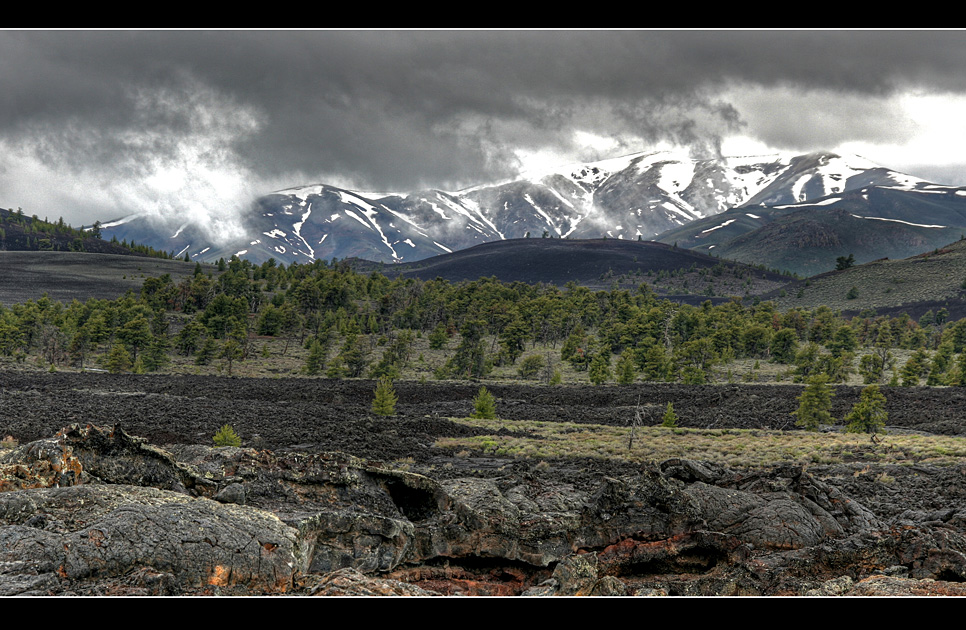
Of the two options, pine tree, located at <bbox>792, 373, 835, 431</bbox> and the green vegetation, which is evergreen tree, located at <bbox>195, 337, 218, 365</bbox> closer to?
the green vegetation

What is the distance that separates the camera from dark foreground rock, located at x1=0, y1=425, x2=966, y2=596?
25.2 ft

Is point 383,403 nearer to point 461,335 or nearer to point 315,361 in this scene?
point 315,361

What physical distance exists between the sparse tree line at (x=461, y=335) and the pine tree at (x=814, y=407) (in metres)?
29.1

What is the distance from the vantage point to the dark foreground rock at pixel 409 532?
25.2 feet

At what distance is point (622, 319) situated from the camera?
386 ft

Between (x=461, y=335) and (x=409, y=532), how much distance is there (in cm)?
9659

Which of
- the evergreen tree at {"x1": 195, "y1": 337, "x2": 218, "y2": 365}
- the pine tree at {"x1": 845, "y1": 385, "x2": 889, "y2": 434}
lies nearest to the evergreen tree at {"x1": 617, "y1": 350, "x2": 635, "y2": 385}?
the pine tree at {"x1": 845, "y1": 385, "x2": 889, "y2": 434}

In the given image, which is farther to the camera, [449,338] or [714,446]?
[449,338]

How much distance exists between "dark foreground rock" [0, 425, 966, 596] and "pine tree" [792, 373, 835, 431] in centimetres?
3784

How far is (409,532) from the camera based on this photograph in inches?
436

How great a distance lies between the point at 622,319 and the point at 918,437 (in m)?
76.6

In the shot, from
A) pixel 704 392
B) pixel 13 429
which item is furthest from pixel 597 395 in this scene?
pixel 13 429

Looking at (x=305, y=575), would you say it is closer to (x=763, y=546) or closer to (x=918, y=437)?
(x=763, y=546)

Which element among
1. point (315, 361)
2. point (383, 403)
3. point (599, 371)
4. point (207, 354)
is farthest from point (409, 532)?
point (207, 354)
